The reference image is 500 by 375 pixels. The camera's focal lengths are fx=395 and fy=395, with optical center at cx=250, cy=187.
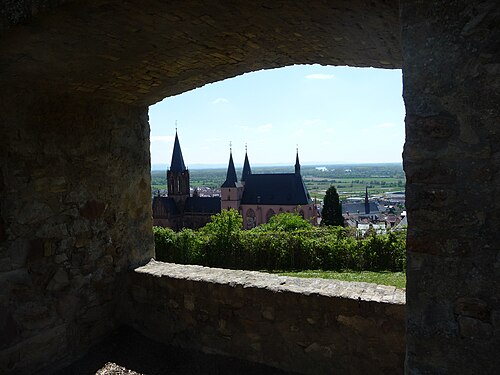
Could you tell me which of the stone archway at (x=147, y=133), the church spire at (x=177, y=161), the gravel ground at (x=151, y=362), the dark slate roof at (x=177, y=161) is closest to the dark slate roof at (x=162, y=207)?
the dark slate roof at (x=177, y=161)

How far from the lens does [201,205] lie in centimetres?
5262

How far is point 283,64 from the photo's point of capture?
3408 millimetres

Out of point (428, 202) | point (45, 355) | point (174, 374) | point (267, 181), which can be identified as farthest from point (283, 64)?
point (267, 181)

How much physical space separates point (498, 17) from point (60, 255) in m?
3.70

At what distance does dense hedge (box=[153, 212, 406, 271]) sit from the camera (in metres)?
8.88

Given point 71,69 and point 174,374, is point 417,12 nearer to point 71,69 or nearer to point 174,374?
point 71,69

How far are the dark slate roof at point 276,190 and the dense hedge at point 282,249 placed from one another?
3844 centimetres

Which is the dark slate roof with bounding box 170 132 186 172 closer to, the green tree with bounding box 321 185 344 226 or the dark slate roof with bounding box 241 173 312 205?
the dark slate roof with bounding box 241 173 312 205

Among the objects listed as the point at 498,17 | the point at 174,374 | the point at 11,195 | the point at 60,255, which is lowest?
the point at 174,374

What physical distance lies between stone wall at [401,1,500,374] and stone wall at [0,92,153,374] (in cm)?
311

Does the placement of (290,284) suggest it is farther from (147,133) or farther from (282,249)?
(282,249)

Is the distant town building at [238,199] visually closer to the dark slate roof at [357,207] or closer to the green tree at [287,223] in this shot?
the dark slate roof at [357,207]

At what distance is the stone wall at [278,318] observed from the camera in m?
2.99

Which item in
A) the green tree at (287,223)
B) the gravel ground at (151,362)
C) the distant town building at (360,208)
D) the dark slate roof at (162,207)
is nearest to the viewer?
the gravel ground at (151,362)
